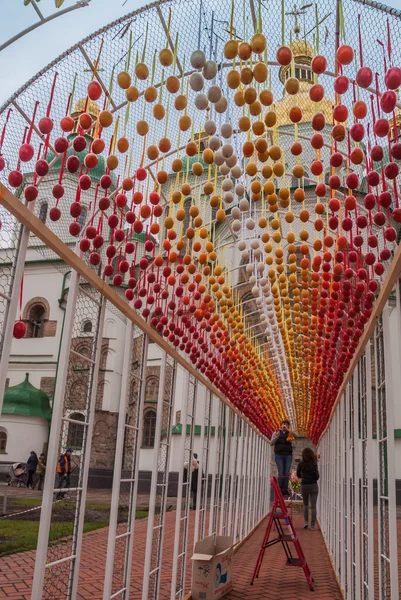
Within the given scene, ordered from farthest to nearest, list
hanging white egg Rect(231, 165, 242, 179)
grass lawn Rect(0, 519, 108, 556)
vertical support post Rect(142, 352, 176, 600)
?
grass lawn Rect(0, 519, 108, 556) → vertical support post Rect(142, 352, 176, 600) → hanging white egg Rect(231, 165, 242, 179)

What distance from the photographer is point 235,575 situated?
7000 mm

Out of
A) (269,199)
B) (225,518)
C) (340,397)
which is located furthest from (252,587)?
(269,199)

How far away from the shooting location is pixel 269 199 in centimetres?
420

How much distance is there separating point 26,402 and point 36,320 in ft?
23.7

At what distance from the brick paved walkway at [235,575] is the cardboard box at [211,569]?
0.30 m

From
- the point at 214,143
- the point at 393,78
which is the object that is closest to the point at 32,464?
the point at 214,143

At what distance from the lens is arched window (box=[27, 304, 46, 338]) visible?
100 ft

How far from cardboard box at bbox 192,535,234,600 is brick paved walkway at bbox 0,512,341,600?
1.00 feet

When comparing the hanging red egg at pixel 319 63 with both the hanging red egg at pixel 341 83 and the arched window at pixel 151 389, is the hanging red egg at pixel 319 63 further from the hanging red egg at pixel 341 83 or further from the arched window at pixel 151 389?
the arched window at pixel 151 389

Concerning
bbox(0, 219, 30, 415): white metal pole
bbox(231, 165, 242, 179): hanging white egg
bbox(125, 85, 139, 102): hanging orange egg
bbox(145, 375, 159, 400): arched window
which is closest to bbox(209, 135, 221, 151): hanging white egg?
bbox(231, 165, 242, 179): hanging white egg

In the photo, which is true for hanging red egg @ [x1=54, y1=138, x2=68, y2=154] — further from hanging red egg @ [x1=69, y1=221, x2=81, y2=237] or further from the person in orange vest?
the person in orange vest

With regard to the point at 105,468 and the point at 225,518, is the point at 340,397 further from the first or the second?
the point at 105,468

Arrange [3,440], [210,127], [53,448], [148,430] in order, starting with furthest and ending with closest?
[148,430] → [3,440] → [210,127] → [53,448]

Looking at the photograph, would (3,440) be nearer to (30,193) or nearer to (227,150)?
(227,150)
